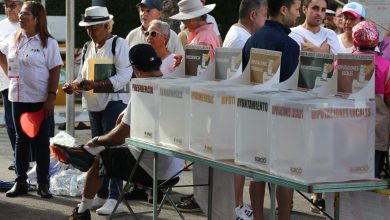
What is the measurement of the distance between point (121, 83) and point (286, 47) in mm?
1999

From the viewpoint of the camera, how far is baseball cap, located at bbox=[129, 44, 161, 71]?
619cm

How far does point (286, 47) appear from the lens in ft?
19.7

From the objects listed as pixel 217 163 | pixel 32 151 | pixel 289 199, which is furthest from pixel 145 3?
pixel 217 163

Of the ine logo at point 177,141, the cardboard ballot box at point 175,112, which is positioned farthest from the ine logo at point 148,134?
the ine logo at point 177,141

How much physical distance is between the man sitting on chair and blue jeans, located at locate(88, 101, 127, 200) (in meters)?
0.97

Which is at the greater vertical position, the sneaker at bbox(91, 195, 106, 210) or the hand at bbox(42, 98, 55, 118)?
the hand at bbox(42, 98, 55, 118)

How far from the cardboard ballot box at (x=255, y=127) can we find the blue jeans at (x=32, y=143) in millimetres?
3596

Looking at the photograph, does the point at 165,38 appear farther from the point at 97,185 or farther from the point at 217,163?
the point at 217,163

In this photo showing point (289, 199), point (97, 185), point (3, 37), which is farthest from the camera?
point (3, 37)

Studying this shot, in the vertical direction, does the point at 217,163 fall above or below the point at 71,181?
above

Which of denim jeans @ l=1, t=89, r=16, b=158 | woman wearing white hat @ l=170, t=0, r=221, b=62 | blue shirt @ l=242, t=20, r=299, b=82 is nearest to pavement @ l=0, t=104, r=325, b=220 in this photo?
denim jeans @ l=1, t=89, r=16, b=158

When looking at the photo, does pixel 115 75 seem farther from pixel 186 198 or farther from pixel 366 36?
pixel 366 36

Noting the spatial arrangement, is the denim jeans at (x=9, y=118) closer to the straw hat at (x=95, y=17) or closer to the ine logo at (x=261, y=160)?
the straw hat at (x=95, y=17)

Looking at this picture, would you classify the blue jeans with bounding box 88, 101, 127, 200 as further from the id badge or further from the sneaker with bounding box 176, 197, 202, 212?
the id badge
